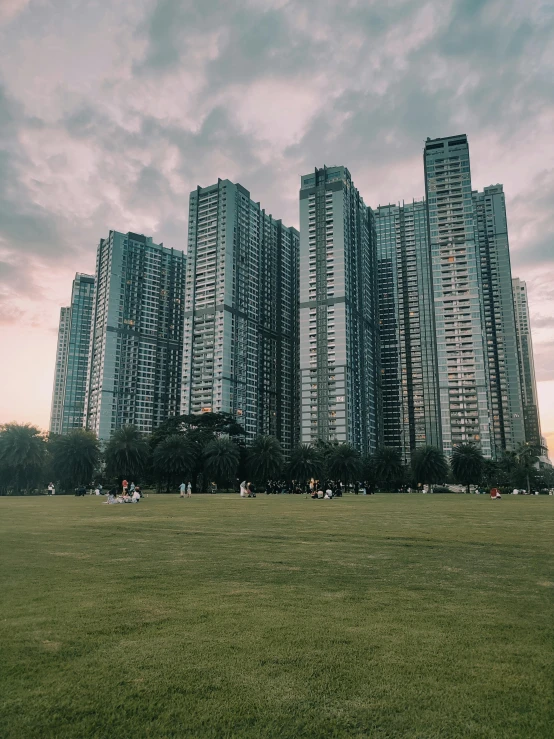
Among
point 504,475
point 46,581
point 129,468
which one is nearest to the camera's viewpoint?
point 46,581

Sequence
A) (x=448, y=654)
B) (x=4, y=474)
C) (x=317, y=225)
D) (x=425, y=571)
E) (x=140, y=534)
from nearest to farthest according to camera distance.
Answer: (x=448, y=654), (x=425, y=571), (x=140, y=534), (x=4, y=474), (x=317, y=225)

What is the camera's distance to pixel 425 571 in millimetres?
10648

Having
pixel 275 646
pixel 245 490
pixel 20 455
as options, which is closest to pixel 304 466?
pixel 245 490

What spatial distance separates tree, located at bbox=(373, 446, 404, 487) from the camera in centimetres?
10775

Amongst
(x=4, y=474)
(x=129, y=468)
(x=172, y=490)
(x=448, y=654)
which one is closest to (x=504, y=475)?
(x=172, y=490)

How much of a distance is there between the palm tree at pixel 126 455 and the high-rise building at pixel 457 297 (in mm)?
119269

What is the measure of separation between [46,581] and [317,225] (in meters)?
180

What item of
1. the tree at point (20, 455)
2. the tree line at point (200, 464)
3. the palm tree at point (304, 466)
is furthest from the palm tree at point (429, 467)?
the tree at point (20, 455)

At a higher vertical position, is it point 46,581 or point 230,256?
point 230,256

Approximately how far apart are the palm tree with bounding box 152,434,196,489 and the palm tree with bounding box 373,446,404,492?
41.5m

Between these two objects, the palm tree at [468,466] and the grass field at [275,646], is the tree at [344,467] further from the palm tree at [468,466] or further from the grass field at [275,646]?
the grass field at [275,646]

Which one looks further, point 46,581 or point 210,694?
point 46,581

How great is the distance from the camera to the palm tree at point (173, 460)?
8494cm

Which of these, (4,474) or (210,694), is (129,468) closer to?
(4,474)
